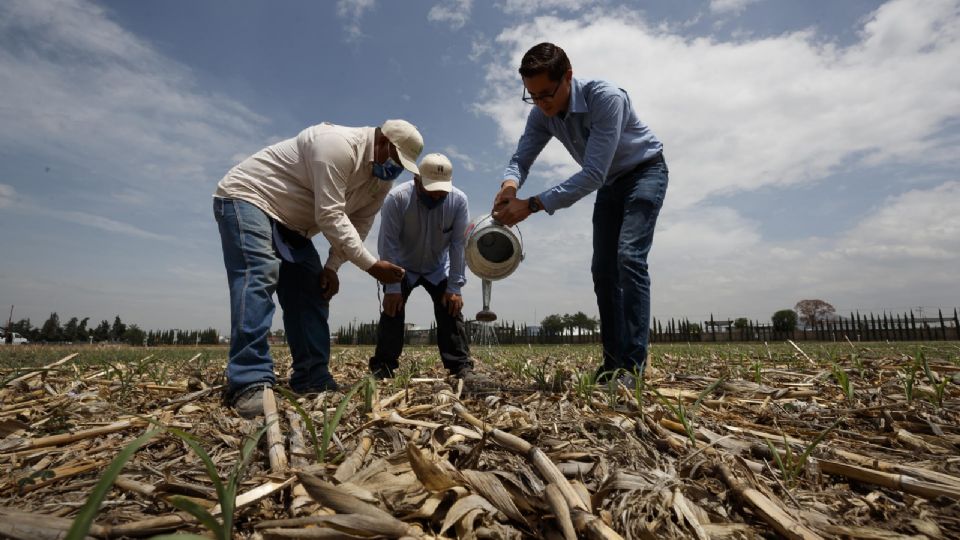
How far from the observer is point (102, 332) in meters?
63.2

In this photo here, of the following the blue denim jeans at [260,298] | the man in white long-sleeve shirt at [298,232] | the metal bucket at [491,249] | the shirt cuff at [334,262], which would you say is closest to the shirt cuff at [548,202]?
the metal bucket at [491,249]

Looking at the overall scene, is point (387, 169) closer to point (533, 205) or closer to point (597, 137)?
point (533, 205)

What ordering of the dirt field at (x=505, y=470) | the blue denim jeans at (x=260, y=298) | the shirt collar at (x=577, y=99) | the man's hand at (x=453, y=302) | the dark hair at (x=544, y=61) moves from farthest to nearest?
the man's hand at (x=453, y=302) < the shirt collar at (x=577, y=99) < the dark hair at (x=544, y=61) < the blue denim jeans at (x=260, y=298) < the dirt field at (x=505, y=470)

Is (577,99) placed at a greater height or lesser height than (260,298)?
greater

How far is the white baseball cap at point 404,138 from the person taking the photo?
301 centimetres

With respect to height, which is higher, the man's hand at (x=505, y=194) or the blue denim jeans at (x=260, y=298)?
the man's hand at (x=505, y=194)

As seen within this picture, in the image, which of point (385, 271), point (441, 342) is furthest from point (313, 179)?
point (441, 342)

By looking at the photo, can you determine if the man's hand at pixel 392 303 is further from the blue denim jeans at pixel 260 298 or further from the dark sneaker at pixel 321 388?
the dark sneaker at pixel 321 388

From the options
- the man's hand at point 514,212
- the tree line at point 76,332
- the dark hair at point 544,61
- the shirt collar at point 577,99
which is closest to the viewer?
the dark hair at point 544,61

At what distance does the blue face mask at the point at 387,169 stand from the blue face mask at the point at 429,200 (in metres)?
0.73

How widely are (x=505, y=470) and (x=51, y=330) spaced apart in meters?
79.8

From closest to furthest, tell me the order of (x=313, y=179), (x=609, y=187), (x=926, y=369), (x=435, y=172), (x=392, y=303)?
(x=926, y=369) < (x=313, y=179) < (x=609, y=187) < (x=435, y=172) < (x=392, y=303)

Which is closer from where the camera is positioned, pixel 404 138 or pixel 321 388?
pixel 404 138

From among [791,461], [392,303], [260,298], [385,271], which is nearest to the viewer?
[791,461]
